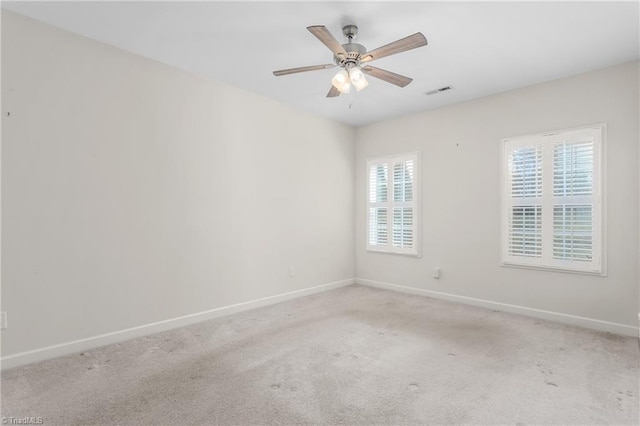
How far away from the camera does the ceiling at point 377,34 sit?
2.40 m

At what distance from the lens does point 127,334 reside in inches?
118

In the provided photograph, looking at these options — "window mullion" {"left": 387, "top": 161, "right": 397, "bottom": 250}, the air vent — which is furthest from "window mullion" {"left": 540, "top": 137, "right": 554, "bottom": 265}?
"window mullion" {"left": 387, "top": 161, "right": 397, "bottom": 250}

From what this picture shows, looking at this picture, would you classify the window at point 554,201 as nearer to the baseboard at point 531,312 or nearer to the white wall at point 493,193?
the white wall at point 493,193

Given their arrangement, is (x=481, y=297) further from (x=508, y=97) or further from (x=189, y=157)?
(x=189, y=157)

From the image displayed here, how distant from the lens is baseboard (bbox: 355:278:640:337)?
3.19 metres

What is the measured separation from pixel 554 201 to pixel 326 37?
3.01 meters

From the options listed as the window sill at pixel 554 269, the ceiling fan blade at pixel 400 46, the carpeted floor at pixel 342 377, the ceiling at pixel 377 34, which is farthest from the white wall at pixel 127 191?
the window sill at pixel 554 269

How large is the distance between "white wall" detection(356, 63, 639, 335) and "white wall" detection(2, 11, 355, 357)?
169 centimetres

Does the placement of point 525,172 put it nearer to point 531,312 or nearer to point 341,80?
point 531,312

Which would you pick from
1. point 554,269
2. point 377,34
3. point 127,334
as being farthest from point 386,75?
point 127,334

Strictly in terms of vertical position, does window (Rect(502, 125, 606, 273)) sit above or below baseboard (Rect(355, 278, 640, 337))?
above

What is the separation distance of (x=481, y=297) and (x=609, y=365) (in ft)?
5.29

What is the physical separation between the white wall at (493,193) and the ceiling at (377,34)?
33 cm

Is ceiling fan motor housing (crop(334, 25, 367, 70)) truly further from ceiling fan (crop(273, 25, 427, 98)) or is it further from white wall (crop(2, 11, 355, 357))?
white wall (crop(2, 11, 355, 357))
